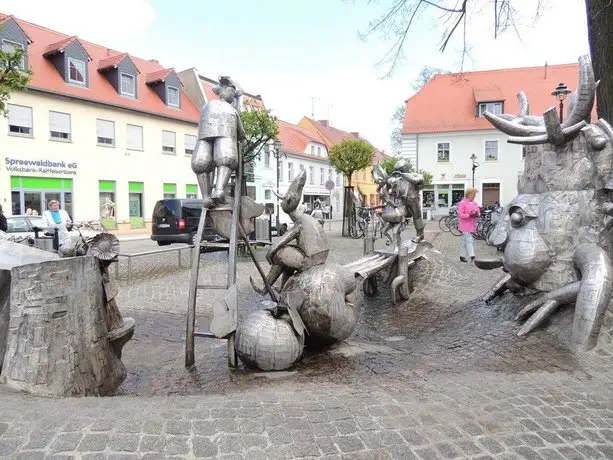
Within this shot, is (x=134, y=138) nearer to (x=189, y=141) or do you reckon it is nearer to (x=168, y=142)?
(x=168, y=142)

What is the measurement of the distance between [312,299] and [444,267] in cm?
389

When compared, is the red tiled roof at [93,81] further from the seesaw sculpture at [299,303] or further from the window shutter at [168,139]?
the seesaw sculpture at [299,303]

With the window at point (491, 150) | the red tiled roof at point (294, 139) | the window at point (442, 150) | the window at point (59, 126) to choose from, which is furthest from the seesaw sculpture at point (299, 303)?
the red tiled roof at point (294, 139)

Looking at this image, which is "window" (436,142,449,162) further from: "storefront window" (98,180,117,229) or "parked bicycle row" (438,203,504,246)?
"storefront window" (98,180,117,229)

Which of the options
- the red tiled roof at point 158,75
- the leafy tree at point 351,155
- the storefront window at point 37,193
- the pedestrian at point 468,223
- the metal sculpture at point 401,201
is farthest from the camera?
the red tiled roof at point 158,75

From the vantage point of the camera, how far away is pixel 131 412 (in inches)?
95.3

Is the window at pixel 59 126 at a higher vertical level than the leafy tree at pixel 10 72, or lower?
higher

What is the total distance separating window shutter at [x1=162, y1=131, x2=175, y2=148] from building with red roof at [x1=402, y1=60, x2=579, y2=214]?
1595 cm

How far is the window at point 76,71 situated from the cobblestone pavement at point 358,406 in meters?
20.9

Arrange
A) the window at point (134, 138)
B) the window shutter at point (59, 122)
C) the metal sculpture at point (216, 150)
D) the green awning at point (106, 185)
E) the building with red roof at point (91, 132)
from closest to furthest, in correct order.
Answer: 1. the metal sculpture at point (216, 150)
2. the building with red roof at point (91, 132)
3. the window shutter at point (59, 122)
4. the green awning at point (106, 185)
5. the window at point (134, 138)

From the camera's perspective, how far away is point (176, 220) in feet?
51.4

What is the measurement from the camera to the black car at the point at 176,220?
1562 cm

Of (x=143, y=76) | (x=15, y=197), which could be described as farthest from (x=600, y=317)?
(x=143, y=76)

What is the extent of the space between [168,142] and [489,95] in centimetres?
2095
